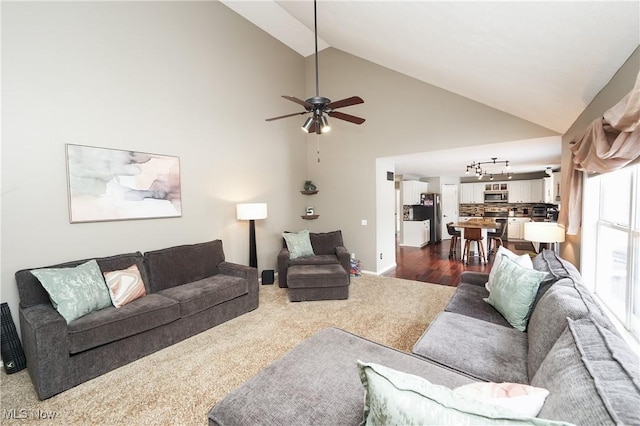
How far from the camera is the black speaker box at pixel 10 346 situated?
228cm

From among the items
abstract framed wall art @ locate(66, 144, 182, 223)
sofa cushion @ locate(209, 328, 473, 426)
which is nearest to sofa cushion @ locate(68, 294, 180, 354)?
abstract framed wall art @ locate(66, 144, 182, 223)

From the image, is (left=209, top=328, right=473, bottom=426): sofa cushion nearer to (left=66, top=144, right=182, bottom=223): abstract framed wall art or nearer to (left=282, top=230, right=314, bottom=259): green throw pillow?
(left=66, top=144, right=182, bottom=223): abstract framed wall art

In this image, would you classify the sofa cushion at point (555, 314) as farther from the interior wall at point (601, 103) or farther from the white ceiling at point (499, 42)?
the white ceiling at point (499, 42)

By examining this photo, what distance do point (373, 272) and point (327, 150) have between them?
2562mm

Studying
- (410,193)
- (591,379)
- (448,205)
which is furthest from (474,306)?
(448,205)

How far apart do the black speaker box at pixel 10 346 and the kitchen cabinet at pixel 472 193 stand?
10703 millimetres

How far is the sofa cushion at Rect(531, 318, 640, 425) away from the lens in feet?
2.35

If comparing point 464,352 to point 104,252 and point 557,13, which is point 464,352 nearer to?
point 557,13

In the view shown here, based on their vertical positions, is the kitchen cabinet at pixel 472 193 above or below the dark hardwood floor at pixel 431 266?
above

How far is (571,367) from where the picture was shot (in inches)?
38.2

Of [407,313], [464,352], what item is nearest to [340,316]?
[407,313]

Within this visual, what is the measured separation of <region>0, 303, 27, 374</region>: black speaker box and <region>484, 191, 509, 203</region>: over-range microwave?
10.8m

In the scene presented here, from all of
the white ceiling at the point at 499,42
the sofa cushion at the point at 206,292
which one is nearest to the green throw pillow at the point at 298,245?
the sofa cushion at the point at 206,292

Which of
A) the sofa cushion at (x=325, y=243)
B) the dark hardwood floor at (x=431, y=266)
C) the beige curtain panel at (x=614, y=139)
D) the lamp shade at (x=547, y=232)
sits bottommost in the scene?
the dark hardwood floor at (x=431, y=266)
